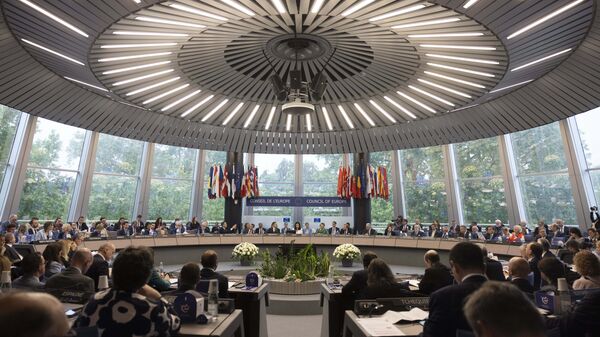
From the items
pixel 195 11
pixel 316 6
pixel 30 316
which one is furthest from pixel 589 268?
pixel 195 11

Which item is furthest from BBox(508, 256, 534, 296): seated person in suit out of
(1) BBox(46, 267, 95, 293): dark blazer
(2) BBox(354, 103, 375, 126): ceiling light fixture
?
(2) BBox(354, 103, 375, 126): ceiling light fixture

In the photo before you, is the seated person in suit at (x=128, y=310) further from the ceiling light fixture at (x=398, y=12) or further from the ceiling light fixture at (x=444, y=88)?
the ceiling light fixture at (x=444, y=88)

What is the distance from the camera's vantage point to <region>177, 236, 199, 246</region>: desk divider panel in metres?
10.6

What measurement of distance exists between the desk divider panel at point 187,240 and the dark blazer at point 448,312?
31.9 ft

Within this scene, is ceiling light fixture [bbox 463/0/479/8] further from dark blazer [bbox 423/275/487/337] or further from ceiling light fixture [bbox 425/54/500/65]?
dark blazer [bbox 423/275/487/337]

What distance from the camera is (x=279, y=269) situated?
21.7 ft

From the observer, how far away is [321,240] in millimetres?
11523

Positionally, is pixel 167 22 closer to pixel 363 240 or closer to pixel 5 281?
pixel 5 281

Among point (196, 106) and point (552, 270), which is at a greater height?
point (196, 106)

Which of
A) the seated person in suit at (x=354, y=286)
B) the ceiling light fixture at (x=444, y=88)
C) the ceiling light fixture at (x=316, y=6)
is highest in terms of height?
the ceiling light fixture at (x=444, y=88)

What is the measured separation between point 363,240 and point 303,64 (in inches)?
245

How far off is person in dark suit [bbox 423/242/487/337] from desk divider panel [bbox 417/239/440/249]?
8647 mm

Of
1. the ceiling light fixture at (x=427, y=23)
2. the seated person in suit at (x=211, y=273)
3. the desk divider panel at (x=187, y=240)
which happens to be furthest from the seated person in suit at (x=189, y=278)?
the desk divider panel at (x=187, y=240)

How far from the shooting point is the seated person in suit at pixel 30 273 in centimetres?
334
